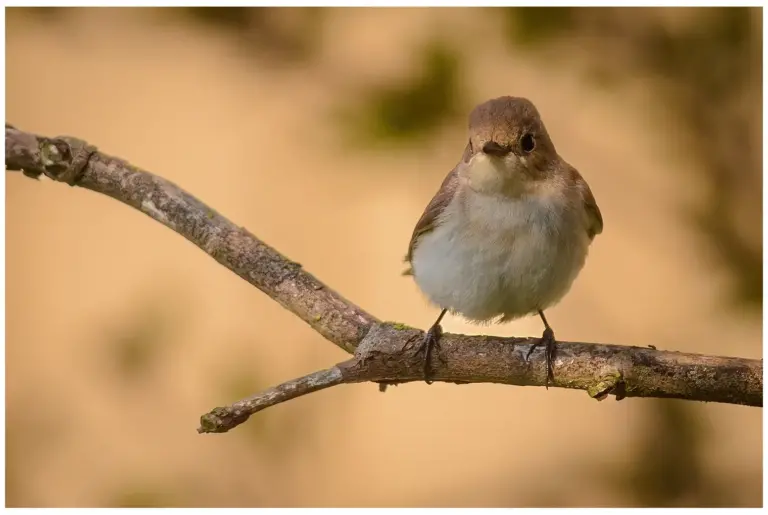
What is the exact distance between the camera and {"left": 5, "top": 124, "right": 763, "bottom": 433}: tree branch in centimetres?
109

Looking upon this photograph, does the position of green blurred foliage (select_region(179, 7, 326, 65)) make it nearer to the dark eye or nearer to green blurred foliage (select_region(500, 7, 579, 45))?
green blurred foliage (select_region(500, 7, 579, 45))

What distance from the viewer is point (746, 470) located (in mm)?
1924

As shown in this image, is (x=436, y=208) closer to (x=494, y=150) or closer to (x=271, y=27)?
(x=494, y=150)

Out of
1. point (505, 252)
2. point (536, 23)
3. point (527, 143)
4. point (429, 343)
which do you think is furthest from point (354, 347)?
point (536, 23)

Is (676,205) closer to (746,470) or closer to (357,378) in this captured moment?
(746,470)

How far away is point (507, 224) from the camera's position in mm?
1340

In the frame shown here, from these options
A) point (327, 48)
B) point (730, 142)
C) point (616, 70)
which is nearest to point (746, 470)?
point (730, 142)

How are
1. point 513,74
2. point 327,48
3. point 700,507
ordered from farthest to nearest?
point 513,74
point 327,48
point 700,507

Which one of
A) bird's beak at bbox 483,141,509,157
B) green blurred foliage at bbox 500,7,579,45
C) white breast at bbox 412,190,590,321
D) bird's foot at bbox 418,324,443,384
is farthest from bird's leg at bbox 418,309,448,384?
green blurred foliage at bbox 500,7,579,45

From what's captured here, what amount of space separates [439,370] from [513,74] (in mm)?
1023

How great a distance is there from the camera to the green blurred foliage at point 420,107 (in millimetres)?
1532

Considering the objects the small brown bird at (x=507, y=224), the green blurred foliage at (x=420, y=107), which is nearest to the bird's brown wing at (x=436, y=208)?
the small brown bird at (x=507, y=224)

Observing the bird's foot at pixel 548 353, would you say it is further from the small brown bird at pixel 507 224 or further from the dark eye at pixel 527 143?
the dark eye at pixel 527 143

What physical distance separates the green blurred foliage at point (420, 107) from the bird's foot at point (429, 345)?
41cm
